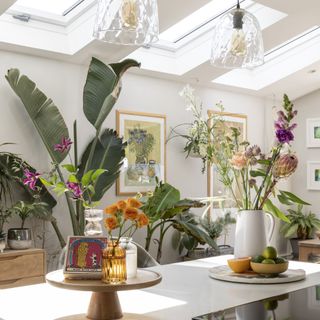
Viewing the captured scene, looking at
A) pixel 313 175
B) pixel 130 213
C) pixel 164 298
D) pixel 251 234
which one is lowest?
pixel 164 298

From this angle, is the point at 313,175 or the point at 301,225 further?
the point at 313,175

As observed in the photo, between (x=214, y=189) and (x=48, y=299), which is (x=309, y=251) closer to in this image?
(x=214, y=189)

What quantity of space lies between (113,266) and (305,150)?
6599 millimetres

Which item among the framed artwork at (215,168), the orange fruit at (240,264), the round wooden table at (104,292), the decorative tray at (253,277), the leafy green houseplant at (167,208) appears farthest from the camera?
the framed artwork at (215,168)

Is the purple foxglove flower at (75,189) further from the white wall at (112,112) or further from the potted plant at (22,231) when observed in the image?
the white wall at (112,112)

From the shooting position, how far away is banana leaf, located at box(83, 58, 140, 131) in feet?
15.7

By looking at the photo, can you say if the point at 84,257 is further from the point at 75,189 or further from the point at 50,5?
the point at 50,5

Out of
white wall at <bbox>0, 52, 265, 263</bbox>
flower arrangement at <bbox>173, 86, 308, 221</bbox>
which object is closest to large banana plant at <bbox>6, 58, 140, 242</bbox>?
white wall at <bbox>0, 52, 265, 263</bbox>

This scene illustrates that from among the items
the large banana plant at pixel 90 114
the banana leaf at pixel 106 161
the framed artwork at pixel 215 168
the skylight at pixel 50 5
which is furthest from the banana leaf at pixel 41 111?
the framed artwork at pixel 215 168

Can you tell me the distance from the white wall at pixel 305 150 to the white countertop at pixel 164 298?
213 inches

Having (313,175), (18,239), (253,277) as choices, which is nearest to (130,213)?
(253,277)

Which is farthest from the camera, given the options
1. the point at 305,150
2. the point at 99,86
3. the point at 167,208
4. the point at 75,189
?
the point at 305,150

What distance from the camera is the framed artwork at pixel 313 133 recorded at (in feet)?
24.8

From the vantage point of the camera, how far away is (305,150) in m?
7.74
